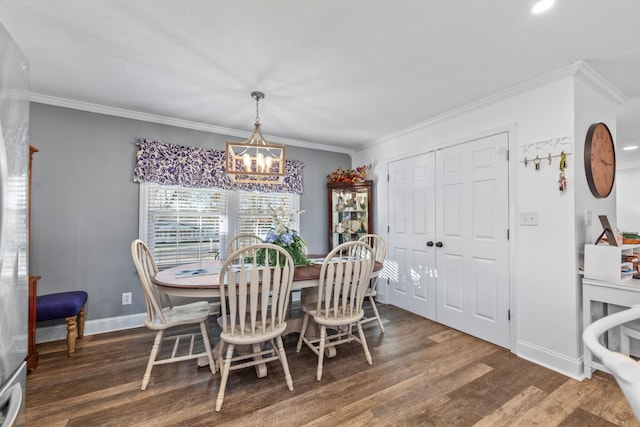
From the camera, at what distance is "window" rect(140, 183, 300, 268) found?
3.28m

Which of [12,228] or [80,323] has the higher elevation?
[12,228]

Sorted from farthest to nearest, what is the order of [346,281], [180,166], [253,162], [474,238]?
[180,166] → [474,238] → [253,162] → [346,281]

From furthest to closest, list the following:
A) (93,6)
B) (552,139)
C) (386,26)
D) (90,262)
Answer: (90,262) → (552,139) → (386,26) → (93,6)

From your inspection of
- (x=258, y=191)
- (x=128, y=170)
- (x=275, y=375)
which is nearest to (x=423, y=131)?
(x=258, y=191)

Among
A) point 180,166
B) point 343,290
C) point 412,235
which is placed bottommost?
point 343,290

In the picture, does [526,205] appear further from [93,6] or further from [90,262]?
[90,262]

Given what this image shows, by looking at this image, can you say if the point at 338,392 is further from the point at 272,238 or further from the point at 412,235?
the point at 412,235

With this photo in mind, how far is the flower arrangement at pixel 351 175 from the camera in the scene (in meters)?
4.30

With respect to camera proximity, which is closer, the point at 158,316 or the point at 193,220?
the point at 158,316

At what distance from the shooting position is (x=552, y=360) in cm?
230

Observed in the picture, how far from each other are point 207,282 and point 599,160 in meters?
3.29

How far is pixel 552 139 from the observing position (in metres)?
2.34

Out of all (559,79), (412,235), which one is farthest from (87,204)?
(559,79)

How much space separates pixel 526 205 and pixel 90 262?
4.18 meters
